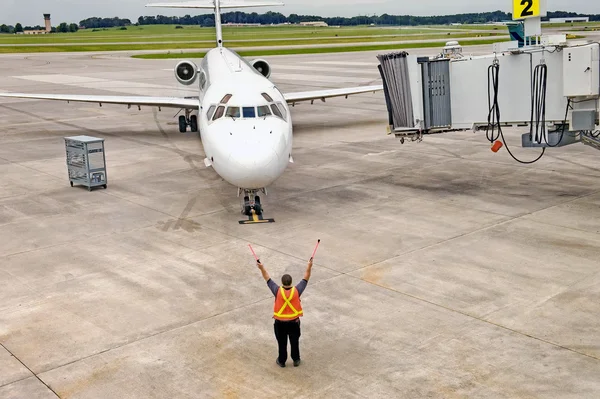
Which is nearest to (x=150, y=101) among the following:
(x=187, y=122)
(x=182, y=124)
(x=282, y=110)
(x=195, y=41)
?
(x=182, y=124)

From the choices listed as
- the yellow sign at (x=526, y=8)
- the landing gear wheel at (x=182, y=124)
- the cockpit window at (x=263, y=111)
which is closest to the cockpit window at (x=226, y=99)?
the cockpit window at (x=263, y=111)

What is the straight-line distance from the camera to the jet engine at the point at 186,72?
28984 millimetres

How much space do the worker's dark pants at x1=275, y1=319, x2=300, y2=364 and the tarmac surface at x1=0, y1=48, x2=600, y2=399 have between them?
0.94 ft

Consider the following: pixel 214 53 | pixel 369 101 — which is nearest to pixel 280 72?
pixel 369 101

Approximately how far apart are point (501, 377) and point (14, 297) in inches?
318

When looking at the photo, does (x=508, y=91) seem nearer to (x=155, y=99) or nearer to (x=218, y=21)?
(x=155, y=99)

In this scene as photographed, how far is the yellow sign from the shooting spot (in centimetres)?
1741

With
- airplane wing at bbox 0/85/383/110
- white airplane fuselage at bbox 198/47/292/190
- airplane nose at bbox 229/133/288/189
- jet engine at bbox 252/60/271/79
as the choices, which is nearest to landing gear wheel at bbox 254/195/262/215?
white airplane fuselage at bbox 198/47/292/190

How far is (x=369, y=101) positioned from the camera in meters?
39.9

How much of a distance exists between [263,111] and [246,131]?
91 centimetres

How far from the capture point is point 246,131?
51.3 ft

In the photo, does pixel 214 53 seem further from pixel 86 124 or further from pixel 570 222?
pixel 570 222

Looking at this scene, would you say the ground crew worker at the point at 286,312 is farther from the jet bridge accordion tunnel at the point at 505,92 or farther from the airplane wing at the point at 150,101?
the airplane wing at the point at 150,101

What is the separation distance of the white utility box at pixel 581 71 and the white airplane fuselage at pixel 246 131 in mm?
6415
